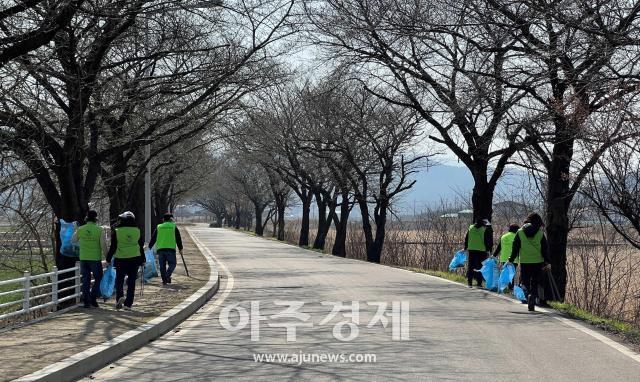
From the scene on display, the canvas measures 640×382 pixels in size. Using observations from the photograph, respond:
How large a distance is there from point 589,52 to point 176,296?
898cm

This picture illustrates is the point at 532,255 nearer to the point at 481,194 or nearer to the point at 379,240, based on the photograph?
the point at 481,194

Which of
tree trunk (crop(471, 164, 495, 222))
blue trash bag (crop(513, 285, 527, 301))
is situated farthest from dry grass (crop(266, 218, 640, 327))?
tree trunk (crop(471, 164, 495, 222))

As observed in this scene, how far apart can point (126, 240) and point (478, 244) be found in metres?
8.66

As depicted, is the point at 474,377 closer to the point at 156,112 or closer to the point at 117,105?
the point at 117,105

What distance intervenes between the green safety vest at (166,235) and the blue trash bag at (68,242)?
14.2ft

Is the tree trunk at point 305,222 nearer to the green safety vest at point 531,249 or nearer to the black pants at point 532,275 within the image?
the black pants at point 532,275

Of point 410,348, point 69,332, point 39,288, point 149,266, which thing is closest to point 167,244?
point 149,266

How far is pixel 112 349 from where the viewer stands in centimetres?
923

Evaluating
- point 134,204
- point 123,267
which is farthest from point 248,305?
point 134,204

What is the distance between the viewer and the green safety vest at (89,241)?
42.8 feet

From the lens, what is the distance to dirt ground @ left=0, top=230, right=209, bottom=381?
8266 mm

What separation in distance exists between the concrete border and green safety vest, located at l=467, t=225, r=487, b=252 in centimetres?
698

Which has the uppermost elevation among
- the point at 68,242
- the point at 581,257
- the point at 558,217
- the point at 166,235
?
the point at 558,217

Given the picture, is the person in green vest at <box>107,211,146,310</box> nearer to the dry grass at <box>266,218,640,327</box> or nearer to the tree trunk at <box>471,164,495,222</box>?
the dry grass at <box>266,218,640,327</box>
